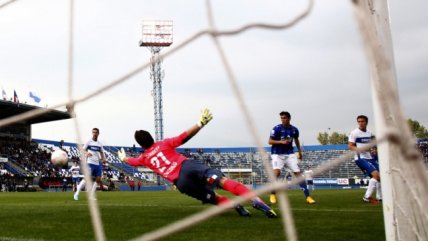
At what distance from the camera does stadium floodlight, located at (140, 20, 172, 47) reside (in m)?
42.5

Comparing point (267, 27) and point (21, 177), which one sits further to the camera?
point (21, 177)

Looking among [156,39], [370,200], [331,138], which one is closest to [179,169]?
[370,200]

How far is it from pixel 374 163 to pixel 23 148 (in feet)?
112

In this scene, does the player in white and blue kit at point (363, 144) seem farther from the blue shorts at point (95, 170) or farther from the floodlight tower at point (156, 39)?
the floodlight tower at point (156, 39)

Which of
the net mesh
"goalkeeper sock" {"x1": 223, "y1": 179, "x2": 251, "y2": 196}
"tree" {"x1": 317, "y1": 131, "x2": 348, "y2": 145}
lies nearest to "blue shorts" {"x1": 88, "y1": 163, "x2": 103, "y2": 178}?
"goalkeeper sock" {"x1": 223, "y1": 179, "x2": 251, "y2": 196}

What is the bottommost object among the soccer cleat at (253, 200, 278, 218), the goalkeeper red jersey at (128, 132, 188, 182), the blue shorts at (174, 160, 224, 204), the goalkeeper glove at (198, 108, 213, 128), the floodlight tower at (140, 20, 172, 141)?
the soccer cleat at (253, 200, 278, 218)

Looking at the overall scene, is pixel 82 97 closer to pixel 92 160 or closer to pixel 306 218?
pixel 306 218

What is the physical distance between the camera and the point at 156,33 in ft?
140

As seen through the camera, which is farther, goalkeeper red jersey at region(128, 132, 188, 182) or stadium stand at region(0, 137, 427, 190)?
stadium stand at region(0, 137, 427, 190)

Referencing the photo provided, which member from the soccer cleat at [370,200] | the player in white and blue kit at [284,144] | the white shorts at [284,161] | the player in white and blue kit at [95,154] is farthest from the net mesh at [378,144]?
the player in white and blue kit at [95,154]

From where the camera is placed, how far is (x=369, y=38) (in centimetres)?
154

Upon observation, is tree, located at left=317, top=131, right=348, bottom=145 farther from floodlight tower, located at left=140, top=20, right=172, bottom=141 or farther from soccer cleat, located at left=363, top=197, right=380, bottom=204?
soccer cleat, located at left=363, top=197, right=380, bottom=204

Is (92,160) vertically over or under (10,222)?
over

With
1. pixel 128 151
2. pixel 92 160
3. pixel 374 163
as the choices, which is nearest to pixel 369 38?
pixel 374 163
